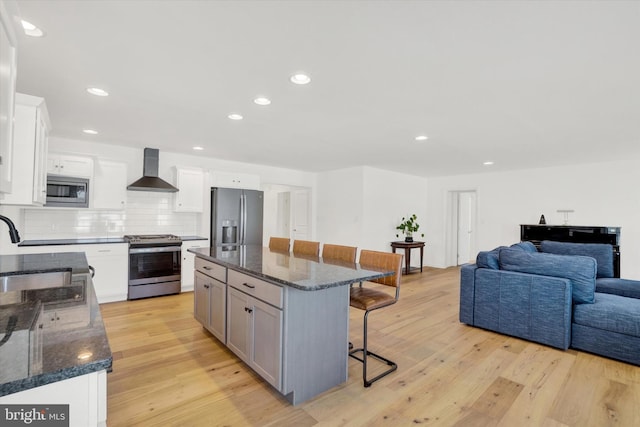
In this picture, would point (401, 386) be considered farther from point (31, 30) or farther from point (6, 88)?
point (31, 30)

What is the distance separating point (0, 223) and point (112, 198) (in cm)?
140

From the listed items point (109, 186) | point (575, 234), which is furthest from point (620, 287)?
point (109, 186)

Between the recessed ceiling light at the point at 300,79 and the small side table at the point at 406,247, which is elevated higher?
the recessed ceiling light at the point at 300,79

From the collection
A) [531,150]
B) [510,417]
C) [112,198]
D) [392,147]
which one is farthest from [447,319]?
[112,198]

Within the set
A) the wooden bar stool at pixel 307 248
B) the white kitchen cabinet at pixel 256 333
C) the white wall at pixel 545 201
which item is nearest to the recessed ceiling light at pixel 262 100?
the wooden bar stool at pixel 307 248

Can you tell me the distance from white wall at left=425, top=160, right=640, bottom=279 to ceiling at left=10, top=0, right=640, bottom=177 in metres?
1.68

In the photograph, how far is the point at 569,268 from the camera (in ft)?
10.1

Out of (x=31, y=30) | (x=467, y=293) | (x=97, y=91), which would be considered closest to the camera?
(x=31, y=30)

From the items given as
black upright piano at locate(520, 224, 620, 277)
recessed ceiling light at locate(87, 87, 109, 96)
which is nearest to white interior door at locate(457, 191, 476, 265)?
black upright piano at locate(520, 224, 620, 277)

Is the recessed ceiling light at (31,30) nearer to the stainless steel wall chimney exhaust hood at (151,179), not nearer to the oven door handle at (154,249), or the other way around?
the stainless steel wall chimney exhaust hood at (151,179)

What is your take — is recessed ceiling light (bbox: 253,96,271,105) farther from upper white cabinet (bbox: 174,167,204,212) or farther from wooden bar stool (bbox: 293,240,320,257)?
upper white cabinet (bbox: 174,167,204,212)

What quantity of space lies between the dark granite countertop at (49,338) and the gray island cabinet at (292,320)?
3.33 feet

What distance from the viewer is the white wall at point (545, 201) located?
17.5 feet

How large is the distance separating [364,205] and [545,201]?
3.50 metres
